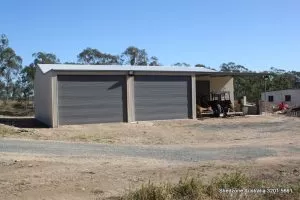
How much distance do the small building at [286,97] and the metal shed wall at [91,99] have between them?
35217mm

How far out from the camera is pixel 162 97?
31.9m

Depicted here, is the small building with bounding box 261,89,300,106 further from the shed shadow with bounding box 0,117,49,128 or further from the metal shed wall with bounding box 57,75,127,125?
the shed shadow with bounding box 0,117,49,128

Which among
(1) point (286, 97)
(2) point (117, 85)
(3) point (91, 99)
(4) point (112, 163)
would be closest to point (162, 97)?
(2) point (117, 85)

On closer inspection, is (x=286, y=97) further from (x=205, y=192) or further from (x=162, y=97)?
(x=205, y=192)

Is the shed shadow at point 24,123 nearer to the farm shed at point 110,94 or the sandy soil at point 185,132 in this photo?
the farm shed at point 110,94

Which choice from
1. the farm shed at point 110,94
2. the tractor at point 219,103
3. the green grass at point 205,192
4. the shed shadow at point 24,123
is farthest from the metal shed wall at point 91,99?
the green grass at point 205,192

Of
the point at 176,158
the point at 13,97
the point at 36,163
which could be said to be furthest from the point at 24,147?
the point at 13,97

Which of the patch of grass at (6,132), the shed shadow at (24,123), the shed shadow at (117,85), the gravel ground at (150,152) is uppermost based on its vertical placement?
the shed shadow at (117,85)

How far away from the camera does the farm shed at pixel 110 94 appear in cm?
2798

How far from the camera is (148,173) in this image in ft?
37.7

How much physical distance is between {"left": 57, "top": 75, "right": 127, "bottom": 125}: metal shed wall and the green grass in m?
19.4

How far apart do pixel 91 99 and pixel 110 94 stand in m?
1.31

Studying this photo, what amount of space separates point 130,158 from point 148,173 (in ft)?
10.2

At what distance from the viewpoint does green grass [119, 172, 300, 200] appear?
8.41 meters
